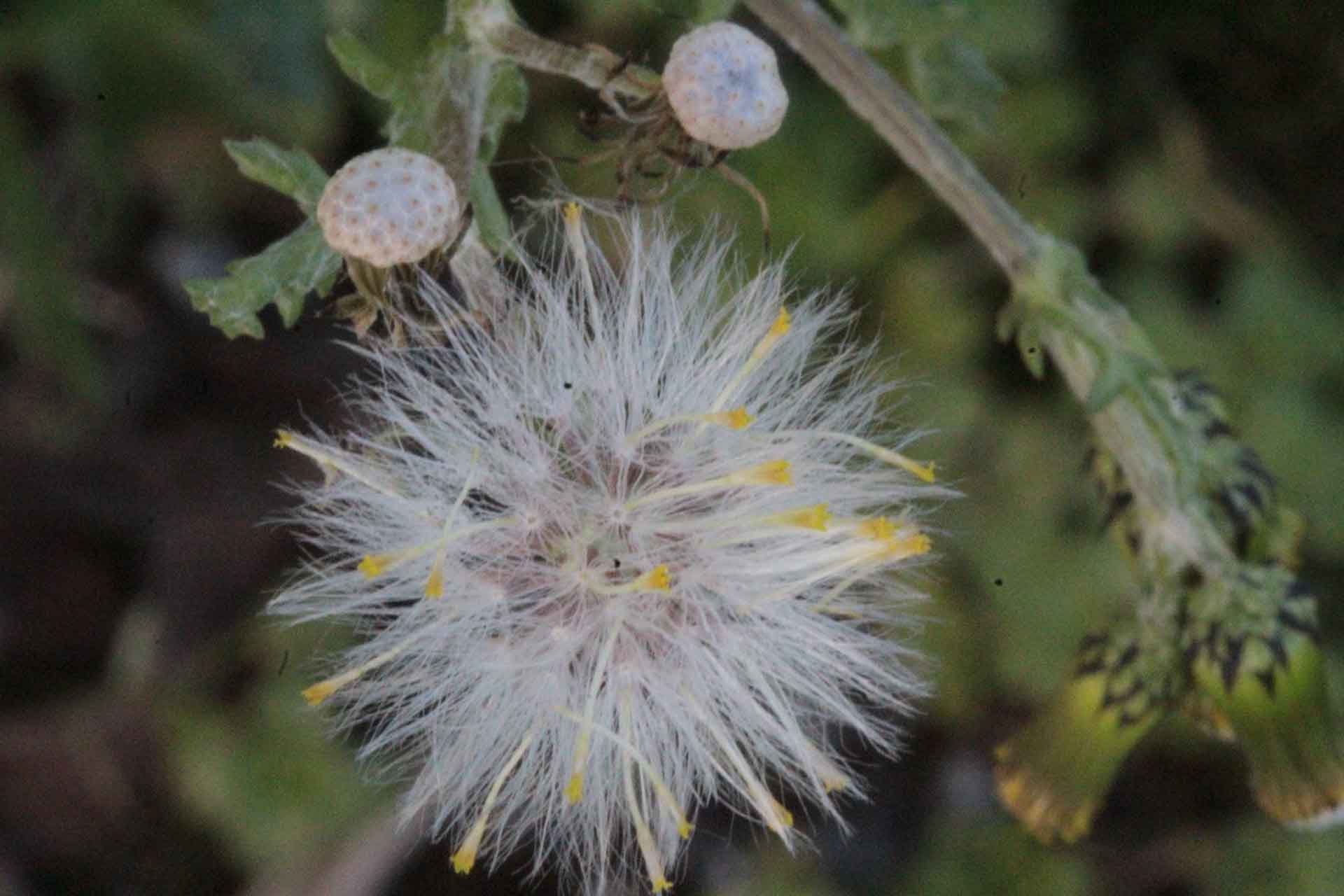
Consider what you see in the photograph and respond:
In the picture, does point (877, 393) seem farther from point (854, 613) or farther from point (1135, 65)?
point (1135, 65)

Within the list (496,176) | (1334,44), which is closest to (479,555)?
(496,176)

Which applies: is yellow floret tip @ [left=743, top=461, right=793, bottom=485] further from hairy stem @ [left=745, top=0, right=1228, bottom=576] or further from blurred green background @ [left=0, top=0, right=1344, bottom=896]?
blurred green background @ [left=0, top=0, right=1344, bottom=896]

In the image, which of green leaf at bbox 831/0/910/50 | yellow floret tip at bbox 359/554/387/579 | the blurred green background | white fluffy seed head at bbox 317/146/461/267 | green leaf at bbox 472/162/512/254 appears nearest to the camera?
white fluffy seed head at bbox 317/146/461/267

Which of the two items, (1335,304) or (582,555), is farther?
(1335,304)

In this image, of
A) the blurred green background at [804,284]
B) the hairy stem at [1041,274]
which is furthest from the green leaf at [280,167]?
the blurred green background at [804,284]

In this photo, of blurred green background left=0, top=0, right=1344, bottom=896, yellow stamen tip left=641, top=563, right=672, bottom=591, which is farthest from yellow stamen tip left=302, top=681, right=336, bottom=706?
blurred green background left=0, top=0, right=1344, bottom=896

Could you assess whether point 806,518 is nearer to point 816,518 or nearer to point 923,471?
point 816,518
